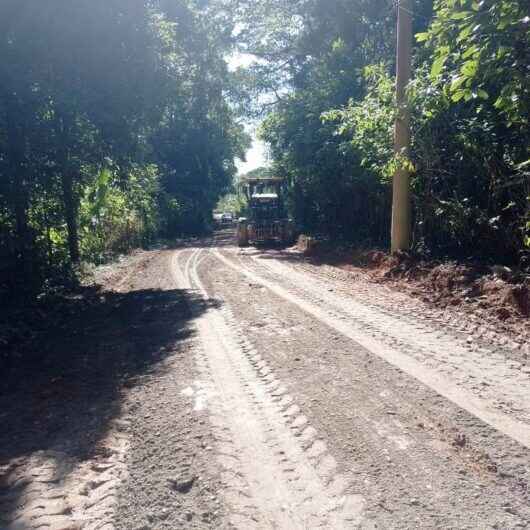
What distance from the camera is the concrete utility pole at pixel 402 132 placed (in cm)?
1024

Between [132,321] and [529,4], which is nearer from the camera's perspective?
[529,4]

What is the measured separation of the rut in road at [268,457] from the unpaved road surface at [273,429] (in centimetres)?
1

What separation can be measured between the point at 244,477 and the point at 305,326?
3.77 m

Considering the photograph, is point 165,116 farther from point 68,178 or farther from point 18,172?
point 18,172

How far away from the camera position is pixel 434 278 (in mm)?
9305

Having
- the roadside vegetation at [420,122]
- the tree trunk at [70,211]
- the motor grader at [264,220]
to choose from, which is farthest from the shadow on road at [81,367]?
the motor grader at [264,220]

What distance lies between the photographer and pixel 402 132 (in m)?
10.4

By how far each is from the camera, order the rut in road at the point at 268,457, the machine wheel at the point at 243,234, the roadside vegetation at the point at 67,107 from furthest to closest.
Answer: the machine wheel at the point at 243,234 < the roadside vegetation at the point at 67,107 < the rut in road at the point at 268,457

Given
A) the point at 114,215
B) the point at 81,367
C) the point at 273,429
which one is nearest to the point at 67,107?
the point at 81,367

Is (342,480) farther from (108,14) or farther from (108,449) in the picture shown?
(108,14)

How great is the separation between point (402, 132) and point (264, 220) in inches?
448

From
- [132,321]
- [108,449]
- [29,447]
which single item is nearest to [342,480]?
[108,449]

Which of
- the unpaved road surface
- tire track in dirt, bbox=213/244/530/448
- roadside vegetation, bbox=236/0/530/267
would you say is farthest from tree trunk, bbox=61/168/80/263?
roadside vegetation, bbox=236/0/530/267

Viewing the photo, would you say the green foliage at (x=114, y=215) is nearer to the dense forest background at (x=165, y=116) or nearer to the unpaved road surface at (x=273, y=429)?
the dense forest background at (x=165, y=116)
